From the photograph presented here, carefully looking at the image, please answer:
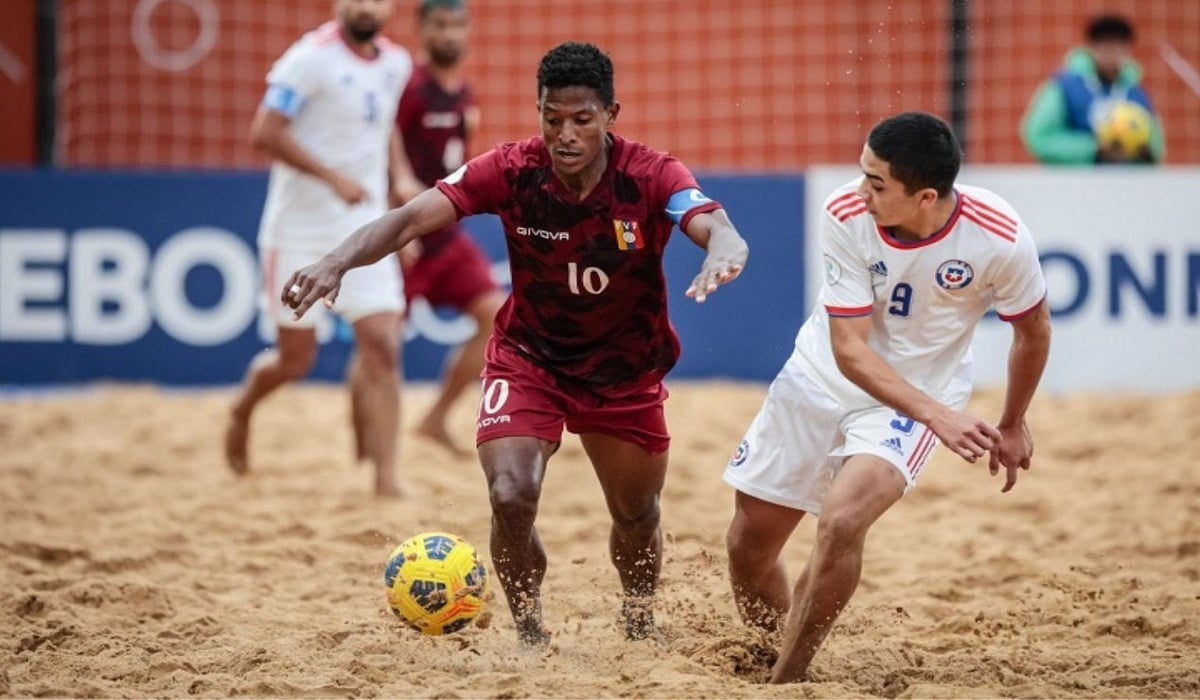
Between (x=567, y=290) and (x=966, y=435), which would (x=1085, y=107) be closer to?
(x=567, y=290)

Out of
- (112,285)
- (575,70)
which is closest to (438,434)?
(112,285)

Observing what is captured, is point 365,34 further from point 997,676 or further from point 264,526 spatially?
point 997,676

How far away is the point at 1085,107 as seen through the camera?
11.6 metres

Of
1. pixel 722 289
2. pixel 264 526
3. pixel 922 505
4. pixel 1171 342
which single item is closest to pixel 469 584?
pixel 264 526

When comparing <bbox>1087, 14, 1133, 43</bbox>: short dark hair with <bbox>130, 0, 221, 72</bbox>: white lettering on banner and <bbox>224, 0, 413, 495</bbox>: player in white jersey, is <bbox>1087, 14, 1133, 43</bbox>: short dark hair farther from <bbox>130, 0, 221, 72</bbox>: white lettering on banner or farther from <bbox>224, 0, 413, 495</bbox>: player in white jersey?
<bbox>130, 0, 221, 72</bbox>: white lettering on banner

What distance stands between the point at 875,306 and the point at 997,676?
1.26 m

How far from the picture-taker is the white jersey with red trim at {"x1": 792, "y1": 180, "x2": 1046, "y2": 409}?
5.07 meters

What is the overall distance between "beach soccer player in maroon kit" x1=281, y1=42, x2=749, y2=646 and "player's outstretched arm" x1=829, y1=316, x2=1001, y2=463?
51 cm

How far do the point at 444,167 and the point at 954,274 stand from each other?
15.9 ft

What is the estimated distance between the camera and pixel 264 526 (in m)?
7.79

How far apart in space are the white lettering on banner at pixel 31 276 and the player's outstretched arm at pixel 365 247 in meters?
6.83

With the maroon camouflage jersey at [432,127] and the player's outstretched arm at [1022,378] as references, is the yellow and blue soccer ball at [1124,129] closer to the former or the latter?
the maroon camouflage jersey at [432,127]

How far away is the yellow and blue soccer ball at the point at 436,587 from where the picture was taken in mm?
5285

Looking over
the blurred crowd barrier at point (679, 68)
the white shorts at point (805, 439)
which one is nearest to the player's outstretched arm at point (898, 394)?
the white shorts at point (805, 439)
